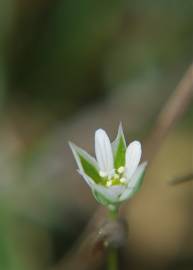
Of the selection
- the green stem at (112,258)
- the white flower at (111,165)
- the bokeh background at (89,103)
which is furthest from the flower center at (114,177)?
the bokeh background at (89,103)

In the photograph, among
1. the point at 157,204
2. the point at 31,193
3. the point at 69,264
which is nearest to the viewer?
the point at 69,264

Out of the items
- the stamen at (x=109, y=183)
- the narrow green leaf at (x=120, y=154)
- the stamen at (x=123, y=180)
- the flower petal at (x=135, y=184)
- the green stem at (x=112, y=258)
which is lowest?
the green stem at (x=112, y=258)

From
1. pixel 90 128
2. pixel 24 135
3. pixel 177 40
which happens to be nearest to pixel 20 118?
pixel 24 135

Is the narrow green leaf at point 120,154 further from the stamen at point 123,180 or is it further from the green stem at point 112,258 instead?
the green stem at point 112,258

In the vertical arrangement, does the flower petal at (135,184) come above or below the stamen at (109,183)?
below

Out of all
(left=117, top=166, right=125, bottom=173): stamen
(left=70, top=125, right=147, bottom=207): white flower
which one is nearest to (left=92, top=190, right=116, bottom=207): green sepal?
(left=70, top=125, right=147, bottom=207): white flower

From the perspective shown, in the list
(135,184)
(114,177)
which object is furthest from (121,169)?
(135,184)

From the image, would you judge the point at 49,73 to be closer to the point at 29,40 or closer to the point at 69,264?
the point at 29,40

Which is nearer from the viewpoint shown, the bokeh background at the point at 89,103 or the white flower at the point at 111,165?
the white flower at the point at 111,165
